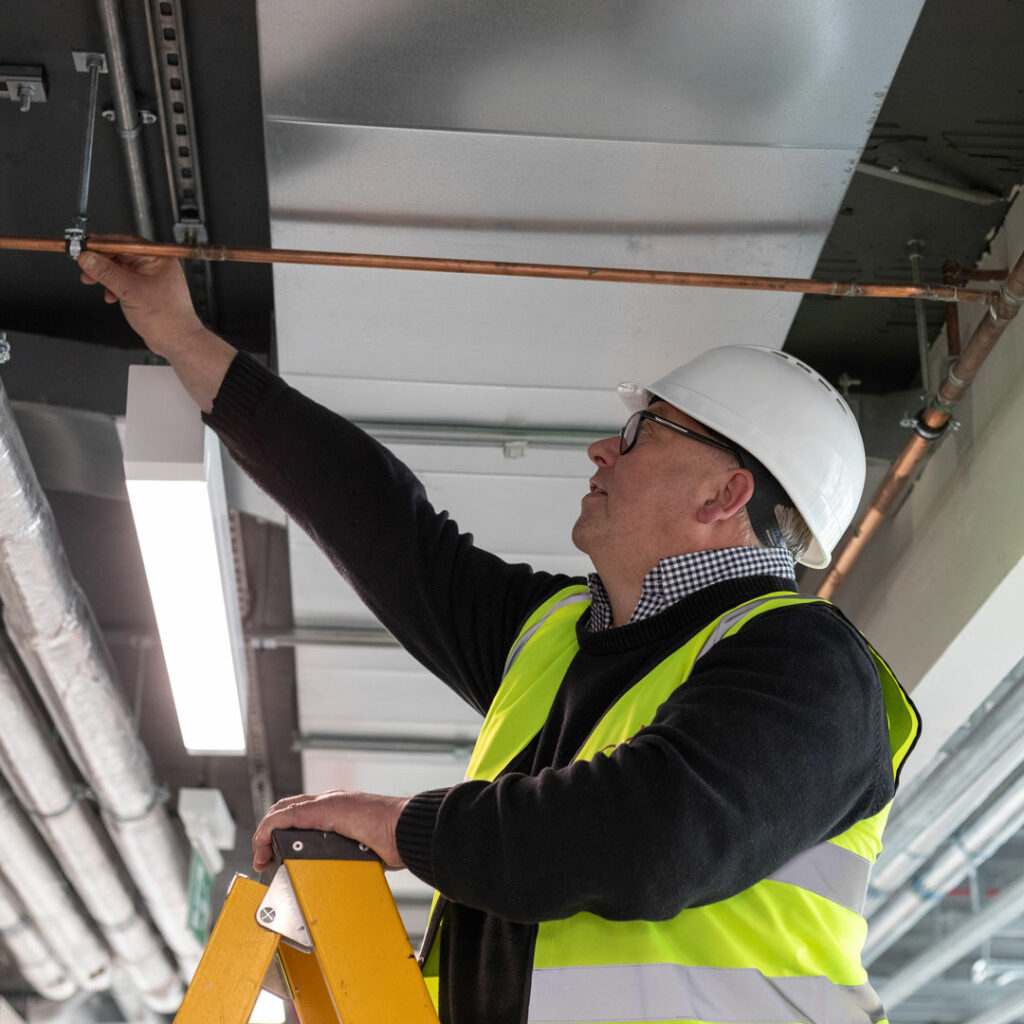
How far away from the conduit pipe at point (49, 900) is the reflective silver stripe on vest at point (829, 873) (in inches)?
167

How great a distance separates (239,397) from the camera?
2.53 meters

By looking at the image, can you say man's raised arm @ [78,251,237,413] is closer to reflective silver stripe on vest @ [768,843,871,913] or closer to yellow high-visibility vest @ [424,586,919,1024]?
yellow high-visibility vest @ [424,586,919,1024]

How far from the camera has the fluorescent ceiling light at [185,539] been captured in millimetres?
3041

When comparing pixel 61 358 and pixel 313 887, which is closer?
pixel 313 887

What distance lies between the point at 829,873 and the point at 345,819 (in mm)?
671

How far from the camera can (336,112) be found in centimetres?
256

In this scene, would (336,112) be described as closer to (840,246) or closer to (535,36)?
(535,36)

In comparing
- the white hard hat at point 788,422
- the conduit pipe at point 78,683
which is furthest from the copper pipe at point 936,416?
the conduit pipe at point 78,683

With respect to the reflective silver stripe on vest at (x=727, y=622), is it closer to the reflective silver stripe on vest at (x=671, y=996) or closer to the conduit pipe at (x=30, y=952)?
the reflective silver stripe on vest at (x=671, y=996)

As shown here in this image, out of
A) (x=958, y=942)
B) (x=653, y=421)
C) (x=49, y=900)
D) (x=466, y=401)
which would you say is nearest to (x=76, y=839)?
(x=49, y=900)

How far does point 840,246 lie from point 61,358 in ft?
7.24

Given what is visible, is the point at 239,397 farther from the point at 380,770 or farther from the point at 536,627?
the point at 380,770

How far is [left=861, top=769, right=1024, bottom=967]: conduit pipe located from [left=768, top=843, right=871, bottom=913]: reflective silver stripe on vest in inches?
108

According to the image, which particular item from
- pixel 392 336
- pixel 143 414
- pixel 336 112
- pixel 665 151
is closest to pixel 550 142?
pixel 665 151
